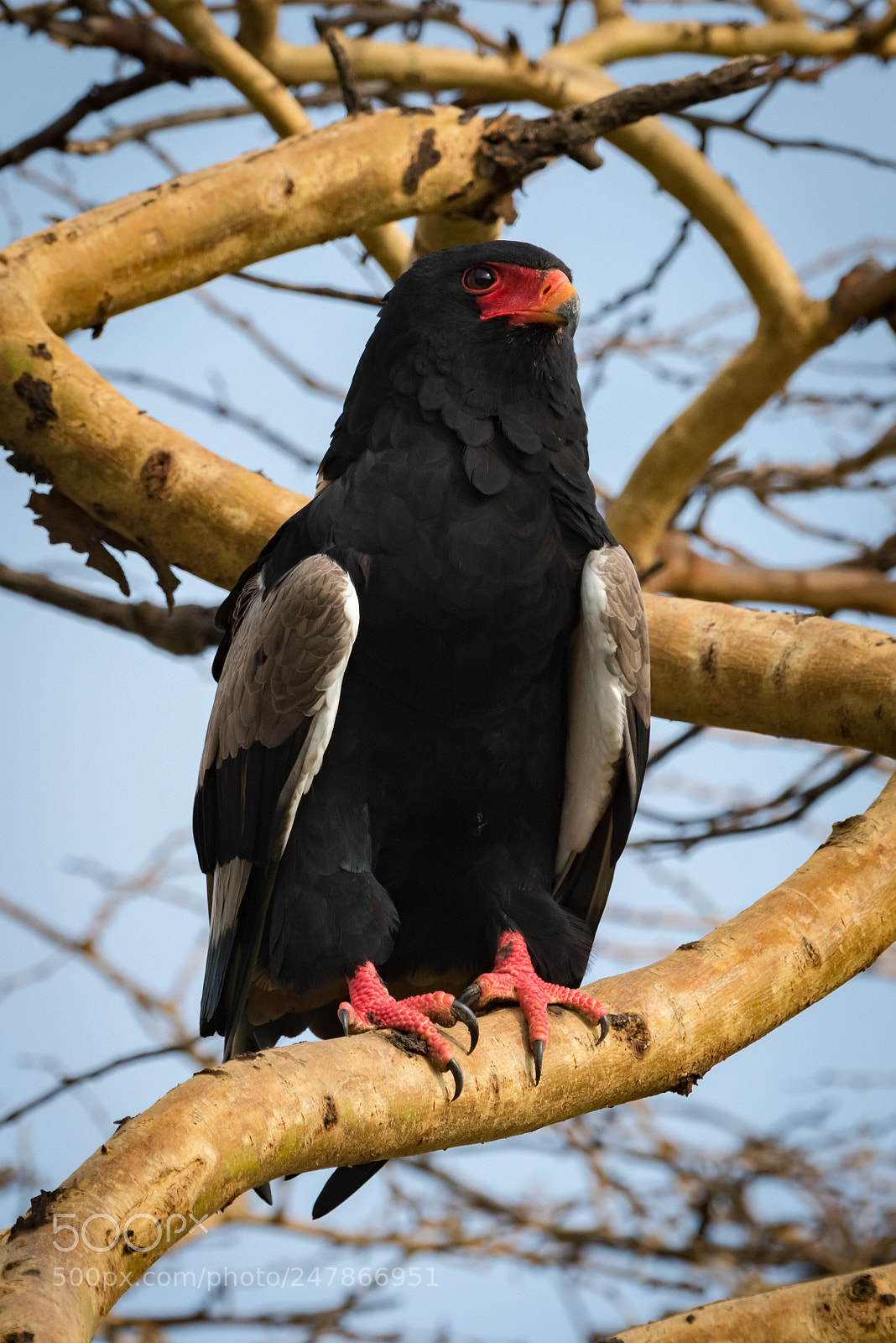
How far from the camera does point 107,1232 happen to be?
5.62 ft

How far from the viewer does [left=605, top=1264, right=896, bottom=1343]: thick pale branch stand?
2.31 meters

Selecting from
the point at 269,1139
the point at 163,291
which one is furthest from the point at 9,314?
the point at 269,1139

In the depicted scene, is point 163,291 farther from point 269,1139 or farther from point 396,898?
point 269,1139

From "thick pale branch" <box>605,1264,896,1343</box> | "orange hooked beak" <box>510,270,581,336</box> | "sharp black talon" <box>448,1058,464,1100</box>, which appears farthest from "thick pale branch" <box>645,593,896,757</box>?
"sharp black talon" <box>448,1058,464,1100</box>

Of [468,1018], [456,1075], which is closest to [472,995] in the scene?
[468,1018]

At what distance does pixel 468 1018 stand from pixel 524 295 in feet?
5.91

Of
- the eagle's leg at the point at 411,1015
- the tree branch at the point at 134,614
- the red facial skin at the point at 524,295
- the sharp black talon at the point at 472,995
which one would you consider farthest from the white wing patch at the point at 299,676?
the tree branch at the point at 134,614

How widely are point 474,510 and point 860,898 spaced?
1280mm

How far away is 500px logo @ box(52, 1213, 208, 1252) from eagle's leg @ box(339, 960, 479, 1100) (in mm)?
703

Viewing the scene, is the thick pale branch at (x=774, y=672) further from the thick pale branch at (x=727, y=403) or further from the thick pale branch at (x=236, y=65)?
the thick pale branch at (x=236, y=65)

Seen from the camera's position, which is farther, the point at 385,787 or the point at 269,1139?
the point at 385,787

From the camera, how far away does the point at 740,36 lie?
5.54 metres

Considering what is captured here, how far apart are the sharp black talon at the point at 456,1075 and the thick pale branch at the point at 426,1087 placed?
0.06 ft

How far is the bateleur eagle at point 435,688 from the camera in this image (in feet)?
9.75
